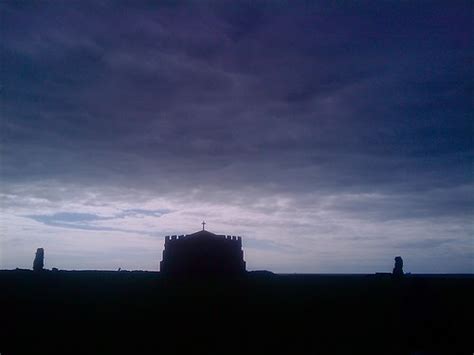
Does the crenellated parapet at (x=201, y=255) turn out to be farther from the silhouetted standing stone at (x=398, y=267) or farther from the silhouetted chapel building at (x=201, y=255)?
the silhouetted standing stone at (x=398, y=267)

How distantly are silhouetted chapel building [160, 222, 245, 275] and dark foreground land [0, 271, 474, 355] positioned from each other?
1904cm

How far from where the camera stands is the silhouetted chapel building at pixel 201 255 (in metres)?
39.2

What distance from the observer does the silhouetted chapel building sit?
39.2 m

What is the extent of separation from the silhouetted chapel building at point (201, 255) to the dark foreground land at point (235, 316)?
19.0 metres

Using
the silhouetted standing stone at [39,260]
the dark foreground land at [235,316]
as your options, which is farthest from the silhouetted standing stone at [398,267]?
the silhouetted standing stone at [39,260]

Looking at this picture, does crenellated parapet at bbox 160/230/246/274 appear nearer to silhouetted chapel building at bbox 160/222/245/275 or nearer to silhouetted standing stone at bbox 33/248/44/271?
silhouetted chapel building at bbox 160/222/245/275

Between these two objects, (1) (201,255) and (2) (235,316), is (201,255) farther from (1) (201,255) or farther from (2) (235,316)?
(2) (235,316)

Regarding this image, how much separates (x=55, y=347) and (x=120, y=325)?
2.55 meters

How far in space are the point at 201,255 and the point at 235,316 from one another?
21620mm

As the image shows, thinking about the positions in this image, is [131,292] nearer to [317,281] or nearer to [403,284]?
[317,281]

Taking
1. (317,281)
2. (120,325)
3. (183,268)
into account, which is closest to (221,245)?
(183,268)

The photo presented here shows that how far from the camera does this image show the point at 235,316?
59.1 ft

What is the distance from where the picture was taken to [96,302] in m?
18.5

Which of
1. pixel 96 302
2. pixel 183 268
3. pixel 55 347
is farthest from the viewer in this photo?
pixel 183 268
